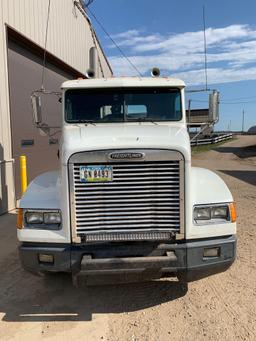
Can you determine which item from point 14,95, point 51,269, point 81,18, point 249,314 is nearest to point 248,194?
point 14,95

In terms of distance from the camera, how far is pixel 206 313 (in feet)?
14.0

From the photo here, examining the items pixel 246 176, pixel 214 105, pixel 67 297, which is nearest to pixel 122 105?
pixel 214 105

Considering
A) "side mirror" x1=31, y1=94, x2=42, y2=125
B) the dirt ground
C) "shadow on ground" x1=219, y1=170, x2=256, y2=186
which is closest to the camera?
the dirt ground

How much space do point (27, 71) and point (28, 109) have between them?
3.41 ft

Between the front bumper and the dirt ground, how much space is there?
1.59 ft

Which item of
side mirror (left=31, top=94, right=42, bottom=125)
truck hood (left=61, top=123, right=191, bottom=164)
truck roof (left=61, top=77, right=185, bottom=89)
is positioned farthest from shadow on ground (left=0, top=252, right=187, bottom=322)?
truck roof (left=61, top=77, right=185, bottom=89)

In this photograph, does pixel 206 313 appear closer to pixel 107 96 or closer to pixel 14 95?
pixel 107 96

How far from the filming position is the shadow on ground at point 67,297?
4.32 metres

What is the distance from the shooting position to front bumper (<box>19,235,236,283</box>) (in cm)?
389

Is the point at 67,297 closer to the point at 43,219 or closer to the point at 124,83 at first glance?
the point at 43,219

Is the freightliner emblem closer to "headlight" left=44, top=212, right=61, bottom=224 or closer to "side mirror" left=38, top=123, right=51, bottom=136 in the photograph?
"headlight" left=44, top=212, right=61, bottom=224

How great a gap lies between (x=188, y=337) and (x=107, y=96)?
3.13 meters

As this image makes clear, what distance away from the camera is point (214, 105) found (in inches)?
226

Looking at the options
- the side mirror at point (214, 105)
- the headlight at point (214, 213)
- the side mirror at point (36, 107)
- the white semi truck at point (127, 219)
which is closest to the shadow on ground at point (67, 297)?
the white semi truck at point (127, 219)
